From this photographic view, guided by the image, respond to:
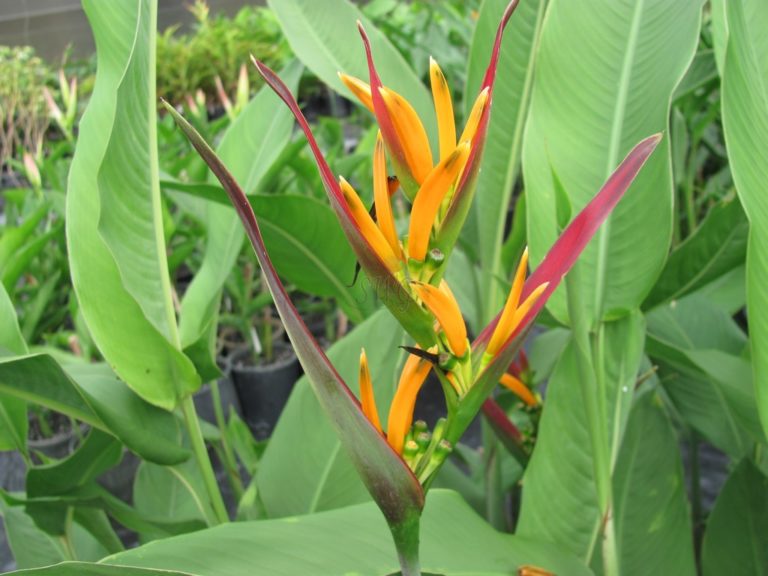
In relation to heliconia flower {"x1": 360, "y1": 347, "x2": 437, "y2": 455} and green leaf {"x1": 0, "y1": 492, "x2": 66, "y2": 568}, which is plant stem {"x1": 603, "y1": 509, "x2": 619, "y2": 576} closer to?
heliconia flower {"x1": 360, "y1": 347, "x2": 437, "y2": 455}

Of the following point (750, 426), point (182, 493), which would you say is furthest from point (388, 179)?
point (182, 493)

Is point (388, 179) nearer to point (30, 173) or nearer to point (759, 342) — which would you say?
point (759, 342)

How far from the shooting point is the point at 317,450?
2.26ft

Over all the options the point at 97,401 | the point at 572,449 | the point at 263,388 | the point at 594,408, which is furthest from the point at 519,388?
the point at 263,388

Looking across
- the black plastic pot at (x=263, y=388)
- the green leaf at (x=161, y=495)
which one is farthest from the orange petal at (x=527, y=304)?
the black plastic pot at (x=263, y=388)

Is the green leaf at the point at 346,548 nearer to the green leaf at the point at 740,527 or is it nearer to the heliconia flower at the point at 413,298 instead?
the heliconia flower at the point at 413,298

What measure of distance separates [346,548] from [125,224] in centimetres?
27

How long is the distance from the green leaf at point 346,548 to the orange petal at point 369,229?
0.65ft

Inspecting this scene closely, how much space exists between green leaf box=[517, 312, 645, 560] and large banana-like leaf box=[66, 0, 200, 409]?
258 mm

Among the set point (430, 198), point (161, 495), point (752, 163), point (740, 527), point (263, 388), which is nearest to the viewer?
point (430, 198)

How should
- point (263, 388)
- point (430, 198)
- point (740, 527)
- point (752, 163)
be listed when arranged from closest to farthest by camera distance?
point (430, 198) < point (752, 163) < point (740, 527) < point (263, 388)

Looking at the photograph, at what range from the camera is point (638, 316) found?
0.57 meters

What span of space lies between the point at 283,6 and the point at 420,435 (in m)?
0.57

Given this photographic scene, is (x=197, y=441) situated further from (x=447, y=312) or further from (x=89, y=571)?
(x=447, y=312)
